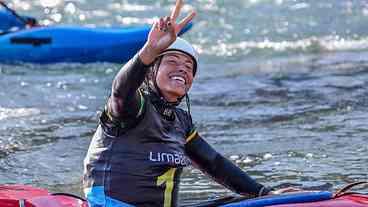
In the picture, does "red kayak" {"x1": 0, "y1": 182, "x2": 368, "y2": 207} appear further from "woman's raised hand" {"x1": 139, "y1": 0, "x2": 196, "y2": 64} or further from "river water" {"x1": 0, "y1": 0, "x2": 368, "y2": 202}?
"river water" {"x1": 0, "y1": 0, "x2": 368, "y2": 202}

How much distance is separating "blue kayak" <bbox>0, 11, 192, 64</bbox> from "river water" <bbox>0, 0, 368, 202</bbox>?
0.14m

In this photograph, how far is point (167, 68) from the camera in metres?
4.04

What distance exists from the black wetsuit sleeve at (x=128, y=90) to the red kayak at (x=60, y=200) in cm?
54

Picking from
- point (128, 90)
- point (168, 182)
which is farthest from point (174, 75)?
point (168, 182)

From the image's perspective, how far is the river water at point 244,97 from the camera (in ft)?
21.8

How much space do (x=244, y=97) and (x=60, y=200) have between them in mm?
5120

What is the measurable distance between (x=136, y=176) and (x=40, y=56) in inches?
291

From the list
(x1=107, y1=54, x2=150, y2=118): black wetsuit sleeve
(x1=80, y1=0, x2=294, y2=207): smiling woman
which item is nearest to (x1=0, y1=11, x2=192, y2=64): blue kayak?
(x1=80, y1=0, x2=294, y2=207): smiling woman

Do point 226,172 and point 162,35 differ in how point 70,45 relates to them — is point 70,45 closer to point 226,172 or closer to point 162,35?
point 226,172

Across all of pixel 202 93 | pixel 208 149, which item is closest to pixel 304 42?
pixel 202 93

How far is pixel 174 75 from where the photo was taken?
4.02 m

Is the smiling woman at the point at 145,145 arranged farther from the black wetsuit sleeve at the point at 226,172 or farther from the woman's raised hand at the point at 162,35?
the black wetsuit sleeve at the point at 226,172

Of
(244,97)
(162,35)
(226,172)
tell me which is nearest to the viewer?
(162,35)

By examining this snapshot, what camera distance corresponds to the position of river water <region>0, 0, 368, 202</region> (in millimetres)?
6633
